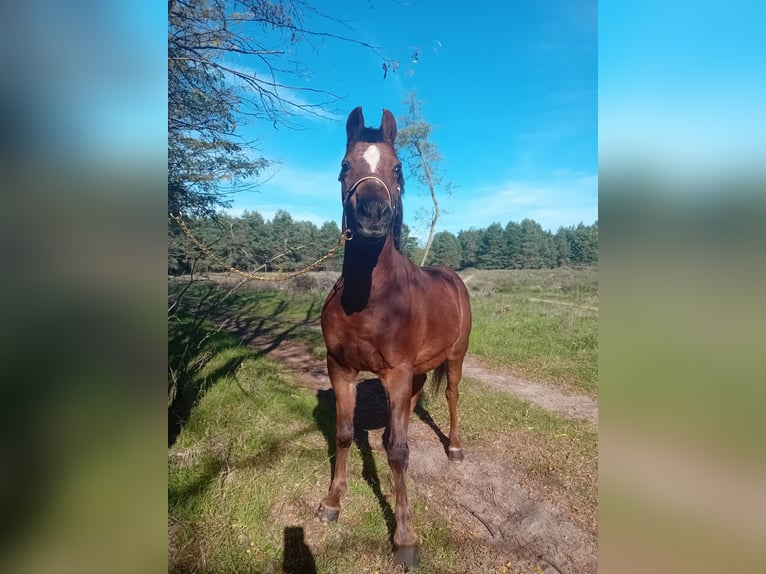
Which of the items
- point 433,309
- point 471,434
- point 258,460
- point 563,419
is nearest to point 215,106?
point 433,309

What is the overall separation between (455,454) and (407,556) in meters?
1.60

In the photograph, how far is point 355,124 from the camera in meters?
2.77

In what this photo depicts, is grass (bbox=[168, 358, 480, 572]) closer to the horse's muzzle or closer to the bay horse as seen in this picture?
the bay horse

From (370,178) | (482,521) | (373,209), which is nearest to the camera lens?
(373,209)

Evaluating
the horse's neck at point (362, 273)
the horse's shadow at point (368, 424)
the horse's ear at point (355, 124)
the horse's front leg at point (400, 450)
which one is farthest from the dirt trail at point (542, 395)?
the horse's ear at point (355, 124)

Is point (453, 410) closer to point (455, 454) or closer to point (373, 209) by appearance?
point (455, 454)

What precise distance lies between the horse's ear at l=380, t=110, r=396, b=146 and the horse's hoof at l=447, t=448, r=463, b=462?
11.2ft

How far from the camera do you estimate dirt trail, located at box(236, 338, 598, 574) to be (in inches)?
109

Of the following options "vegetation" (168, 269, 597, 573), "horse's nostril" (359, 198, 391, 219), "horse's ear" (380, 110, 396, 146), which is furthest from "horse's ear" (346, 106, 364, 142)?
"vegetation" (168, 269, 597, 573)

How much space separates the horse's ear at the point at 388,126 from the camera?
9.37 ft

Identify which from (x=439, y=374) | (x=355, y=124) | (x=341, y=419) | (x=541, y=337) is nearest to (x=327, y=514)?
(x=341, y=419)

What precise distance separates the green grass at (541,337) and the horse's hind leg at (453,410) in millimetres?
1925
